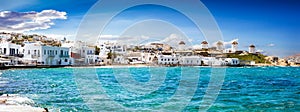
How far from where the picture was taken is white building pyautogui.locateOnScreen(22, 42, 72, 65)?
6034 centimetres

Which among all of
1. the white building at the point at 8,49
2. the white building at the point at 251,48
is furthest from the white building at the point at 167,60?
the white building at the point at 251,48

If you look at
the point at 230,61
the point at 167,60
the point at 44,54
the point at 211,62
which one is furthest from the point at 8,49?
the point at 230,61

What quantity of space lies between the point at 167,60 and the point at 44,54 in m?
35.3

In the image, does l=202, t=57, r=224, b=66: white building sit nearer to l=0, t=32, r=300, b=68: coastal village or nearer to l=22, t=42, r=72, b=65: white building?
l=0, t=32, r=300, b=68: coastal village

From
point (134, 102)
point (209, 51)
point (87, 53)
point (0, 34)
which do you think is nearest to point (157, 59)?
point (87, 53)

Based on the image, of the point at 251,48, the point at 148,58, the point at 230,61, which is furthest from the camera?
the point at 251,48

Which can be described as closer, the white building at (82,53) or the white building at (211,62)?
the white building at (82,53)

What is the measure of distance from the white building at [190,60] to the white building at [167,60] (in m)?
2.43

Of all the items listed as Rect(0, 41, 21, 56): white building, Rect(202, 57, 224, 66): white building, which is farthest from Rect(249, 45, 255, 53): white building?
Rect(0, 41, 21, 56): white building

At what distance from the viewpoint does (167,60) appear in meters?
89.4

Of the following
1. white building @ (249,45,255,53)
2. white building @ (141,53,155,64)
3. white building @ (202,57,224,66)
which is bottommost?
white building @ (202,57,224,66)

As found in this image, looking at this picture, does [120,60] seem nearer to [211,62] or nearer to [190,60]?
[190,60]

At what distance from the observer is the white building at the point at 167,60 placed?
8769 cm

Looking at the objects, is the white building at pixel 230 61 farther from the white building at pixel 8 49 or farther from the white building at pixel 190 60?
the white building at pixel 8 49
